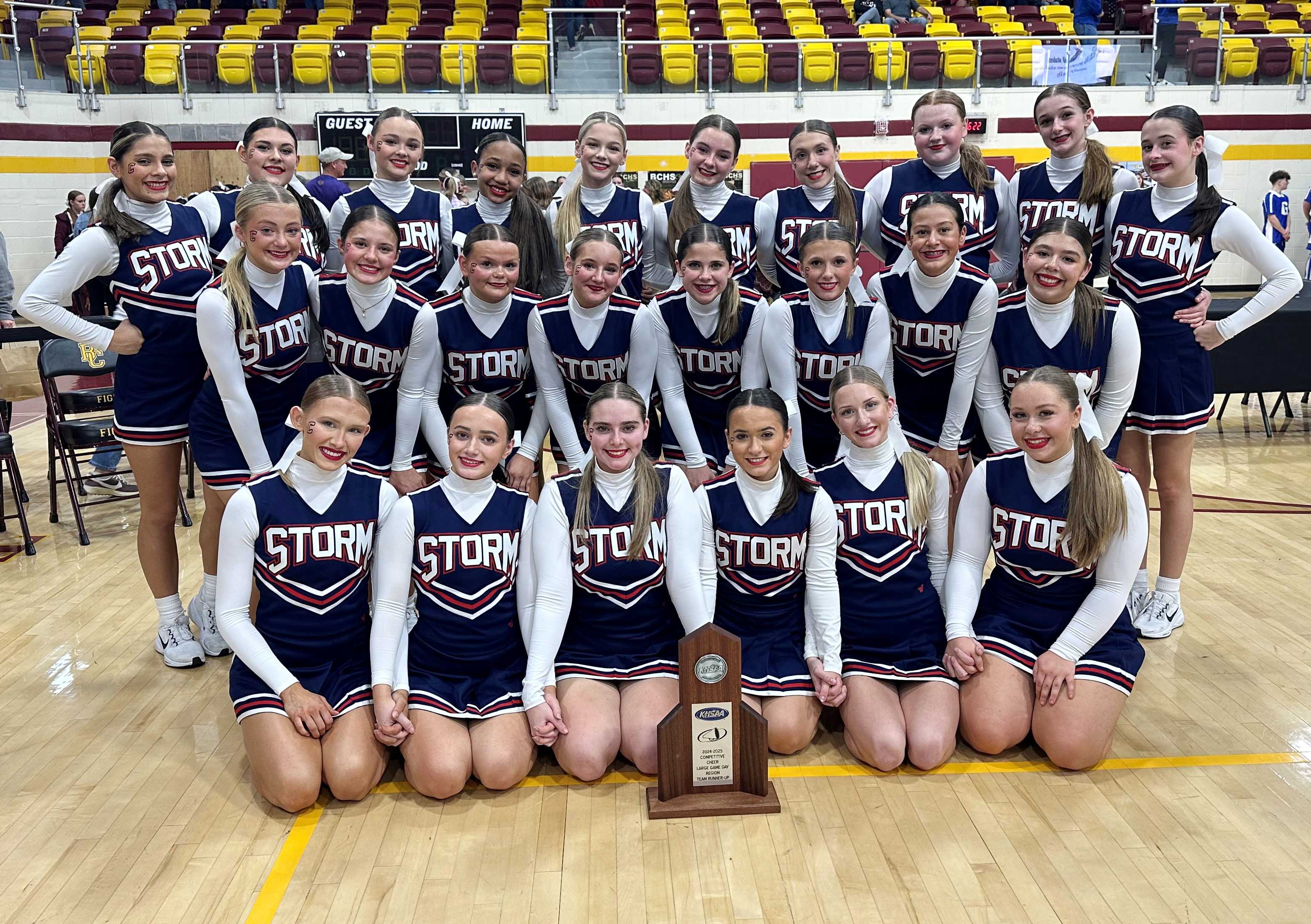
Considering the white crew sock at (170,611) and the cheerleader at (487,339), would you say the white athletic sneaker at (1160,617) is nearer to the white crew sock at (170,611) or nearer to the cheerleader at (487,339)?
the cheerleader at (487,339)

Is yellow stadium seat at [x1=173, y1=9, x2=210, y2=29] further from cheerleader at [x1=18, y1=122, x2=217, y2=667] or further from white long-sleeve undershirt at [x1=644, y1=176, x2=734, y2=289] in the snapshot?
white long-sleeve undershirt at [x1=644, y1=176, x2=734, y2=289]

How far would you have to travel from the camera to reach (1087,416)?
9.61 feet

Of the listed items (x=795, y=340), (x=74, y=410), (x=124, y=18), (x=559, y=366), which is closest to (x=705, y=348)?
(x=795, y=340)

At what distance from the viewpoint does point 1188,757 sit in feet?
9.05

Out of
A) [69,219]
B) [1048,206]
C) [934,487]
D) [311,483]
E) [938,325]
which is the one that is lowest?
[934,487]

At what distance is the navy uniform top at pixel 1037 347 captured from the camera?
10.2 feet

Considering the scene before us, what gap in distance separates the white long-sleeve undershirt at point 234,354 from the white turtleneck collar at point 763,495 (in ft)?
4.57

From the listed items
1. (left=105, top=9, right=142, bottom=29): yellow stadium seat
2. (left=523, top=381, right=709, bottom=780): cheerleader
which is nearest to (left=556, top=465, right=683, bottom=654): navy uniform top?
(left=523, top=381, right=709, bottom=780): cheerleader

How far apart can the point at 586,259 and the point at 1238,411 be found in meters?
6.07

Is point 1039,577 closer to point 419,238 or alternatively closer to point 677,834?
point 677,834

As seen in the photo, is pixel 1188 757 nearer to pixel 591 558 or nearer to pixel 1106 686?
pixel 1106 686

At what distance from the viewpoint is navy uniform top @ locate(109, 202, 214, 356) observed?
3.16 meters

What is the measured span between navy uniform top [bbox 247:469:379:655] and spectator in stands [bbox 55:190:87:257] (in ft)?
30.1

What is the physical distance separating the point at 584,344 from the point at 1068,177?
1.69m
